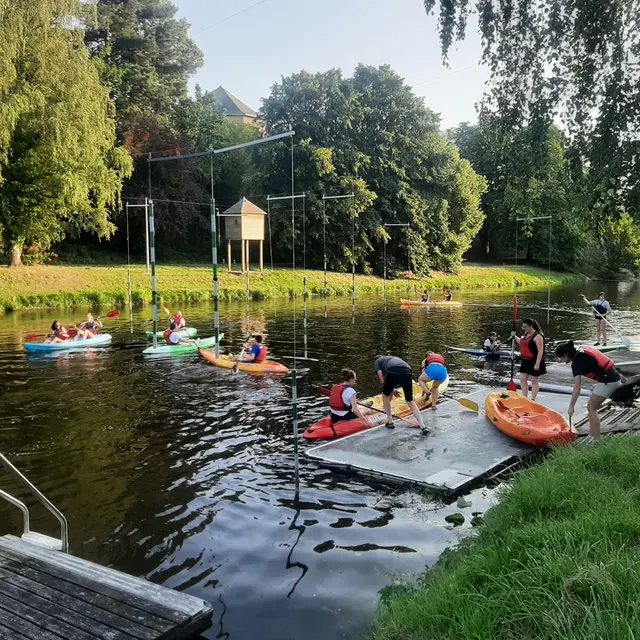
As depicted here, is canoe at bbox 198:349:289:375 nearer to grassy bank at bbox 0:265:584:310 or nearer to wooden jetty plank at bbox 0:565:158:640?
wooden jetty plank at bbox 0:565:158:640

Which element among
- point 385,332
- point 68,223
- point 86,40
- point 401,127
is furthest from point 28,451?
point 401,127

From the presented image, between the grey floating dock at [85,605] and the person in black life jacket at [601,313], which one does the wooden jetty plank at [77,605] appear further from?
the person in black life jacket at [601,313]

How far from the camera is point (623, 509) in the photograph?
5.32 meters

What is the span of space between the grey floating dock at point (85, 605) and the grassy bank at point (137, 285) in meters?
23.7

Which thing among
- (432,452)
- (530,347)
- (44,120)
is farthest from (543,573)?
(44,120)

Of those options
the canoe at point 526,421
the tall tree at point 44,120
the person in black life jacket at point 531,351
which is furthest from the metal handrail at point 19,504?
the tall tree at point 44,120

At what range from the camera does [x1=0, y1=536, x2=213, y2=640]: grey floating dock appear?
470cm

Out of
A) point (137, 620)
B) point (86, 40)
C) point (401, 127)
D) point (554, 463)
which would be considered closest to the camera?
point (137, 620)

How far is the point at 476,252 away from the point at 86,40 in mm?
50408

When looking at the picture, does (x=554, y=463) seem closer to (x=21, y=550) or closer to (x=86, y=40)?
(x=21, y=550)

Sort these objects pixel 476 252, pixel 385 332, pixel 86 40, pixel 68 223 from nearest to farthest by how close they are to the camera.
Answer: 1. pixel 385 332
2. pixel 68 223
3. pixel 86 40
4. pixel 476 252

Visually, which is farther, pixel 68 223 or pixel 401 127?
pixel 401 127

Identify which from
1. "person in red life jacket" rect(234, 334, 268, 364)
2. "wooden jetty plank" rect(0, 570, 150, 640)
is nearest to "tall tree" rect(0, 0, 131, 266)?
"person in red life jacket" rect(234, 334, 268, 364)

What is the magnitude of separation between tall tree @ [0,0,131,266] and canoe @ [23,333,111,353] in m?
14.0
